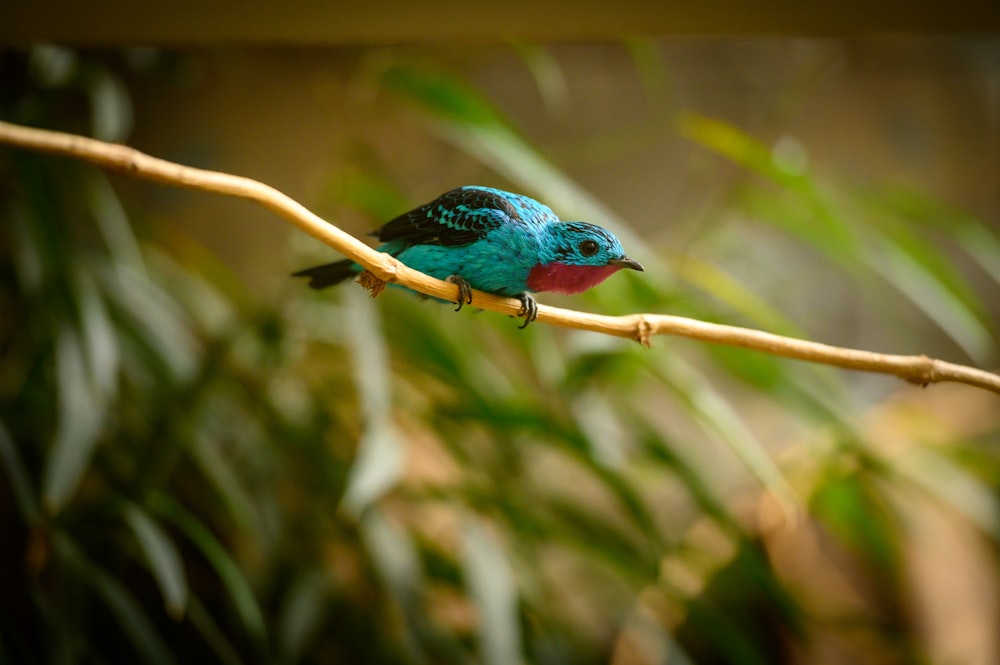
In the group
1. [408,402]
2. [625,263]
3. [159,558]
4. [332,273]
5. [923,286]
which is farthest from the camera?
[408,402]

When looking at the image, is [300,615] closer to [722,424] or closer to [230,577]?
[230,577]

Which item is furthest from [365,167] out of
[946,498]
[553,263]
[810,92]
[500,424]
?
[810,92]

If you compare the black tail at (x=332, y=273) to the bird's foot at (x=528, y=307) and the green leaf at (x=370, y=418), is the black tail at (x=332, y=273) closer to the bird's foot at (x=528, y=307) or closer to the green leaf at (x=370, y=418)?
the bird's foot at (x=528, y=307)

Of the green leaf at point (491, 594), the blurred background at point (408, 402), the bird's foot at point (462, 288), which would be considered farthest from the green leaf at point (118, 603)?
the bird's foot at point (462, 288)

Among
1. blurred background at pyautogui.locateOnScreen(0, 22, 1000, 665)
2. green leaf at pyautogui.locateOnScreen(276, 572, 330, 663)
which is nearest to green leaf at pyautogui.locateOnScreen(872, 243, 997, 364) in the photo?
blurred background at pyautogui.locateOnScreen(0, 22, 1000, 665)

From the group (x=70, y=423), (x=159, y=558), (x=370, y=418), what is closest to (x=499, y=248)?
(x=370, y=418)

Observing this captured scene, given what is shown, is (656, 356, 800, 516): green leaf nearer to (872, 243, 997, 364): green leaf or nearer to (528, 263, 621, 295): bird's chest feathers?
(872, 243, 997, 364): green leaf
